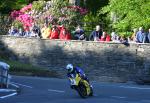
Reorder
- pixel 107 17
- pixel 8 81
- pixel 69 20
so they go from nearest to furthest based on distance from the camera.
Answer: pixel 8 81 < pixel 69 20 < pixel 107 17

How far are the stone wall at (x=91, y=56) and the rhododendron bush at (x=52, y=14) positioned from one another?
4.49m

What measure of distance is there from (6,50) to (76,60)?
15.4ft

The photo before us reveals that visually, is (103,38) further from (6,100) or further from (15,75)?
(6,100)

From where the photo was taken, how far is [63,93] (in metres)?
27.9

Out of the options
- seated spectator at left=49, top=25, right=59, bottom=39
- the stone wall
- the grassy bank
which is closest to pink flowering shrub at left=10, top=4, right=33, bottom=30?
the stone wall

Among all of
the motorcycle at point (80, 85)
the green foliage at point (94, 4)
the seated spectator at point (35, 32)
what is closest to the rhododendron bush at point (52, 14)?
the seated spectator at point (35, 32)

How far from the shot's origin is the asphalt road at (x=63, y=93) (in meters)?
25.1

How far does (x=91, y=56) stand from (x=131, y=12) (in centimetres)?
543

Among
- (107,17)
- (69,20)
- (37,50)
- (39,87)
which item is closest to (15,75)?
(37,50)

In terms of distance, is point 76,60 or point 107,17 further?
point 107,17

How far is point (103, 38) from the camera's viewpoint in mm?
36062

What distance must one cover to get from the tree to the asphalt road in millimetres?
7074

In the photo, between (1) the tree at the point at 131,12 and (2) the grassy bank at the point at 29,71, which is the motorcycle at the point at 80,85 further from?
(1) the tree at the point at 131,12

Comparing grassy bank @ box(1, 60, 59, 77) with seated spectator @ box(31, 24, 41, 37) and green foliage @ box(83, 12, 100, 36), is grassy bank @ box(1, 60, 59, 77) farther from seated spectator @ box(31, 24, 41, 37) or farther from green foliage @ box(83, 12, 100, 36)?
green foliage @ box(83, 12, 100, 36)
